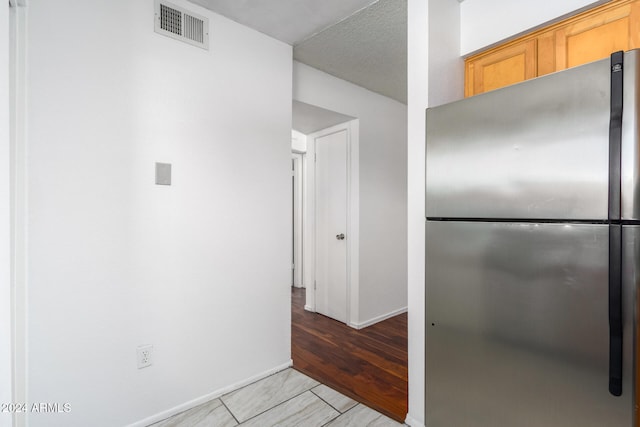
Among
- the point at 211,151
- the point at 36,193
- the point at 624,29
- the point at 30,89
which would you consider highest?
→ the point at 624,29

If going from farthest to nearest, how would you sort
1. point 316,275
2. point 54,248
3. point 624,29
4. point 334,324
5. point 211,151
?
point 316,275
point 334,324
point 211,151
point 54,248
point 624,29

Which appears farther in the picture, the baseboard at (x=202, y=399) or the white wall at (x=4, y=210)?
the baseboard at (x=202, y=399)

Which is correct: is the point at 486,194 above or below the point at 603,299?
above

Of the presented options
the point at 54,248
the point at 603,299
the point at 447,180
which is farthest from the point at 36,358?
the point at 603,299

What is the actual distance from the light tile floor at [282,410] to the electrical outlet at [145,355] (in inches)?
13.9

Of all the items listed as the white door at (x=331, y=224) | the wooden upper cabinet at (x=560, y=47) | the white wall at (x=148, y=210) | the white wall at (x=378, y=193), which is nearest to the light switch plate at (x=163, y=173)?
the white wall at (x=148, y=210)

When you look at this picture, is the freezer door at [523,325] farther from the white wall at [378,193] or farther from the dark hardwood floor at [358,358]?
the white wall at [378,193]

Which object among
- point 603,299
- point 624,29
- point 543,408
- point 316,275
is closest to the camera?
point 603,299

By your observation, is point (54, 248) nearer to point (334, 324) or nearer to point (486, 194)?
point (486, 194)

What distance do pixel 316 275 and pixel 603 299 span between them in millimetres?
2991

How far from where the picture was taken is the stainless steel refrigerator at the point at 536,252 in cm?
112

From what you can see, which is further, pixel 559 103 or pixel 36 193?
pixel 36 193

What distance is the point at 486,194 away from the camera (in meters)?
1.47

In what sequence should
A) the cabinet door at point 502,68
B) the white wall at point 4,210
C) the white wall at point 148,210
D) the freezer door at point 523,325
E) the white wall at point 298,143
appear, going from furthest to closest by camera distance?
the white wall at point 298,143
the cabinet door at point 502,68
the white wall at point 148,210
the freezer door at point 523,325
the white wall at point 4,210
